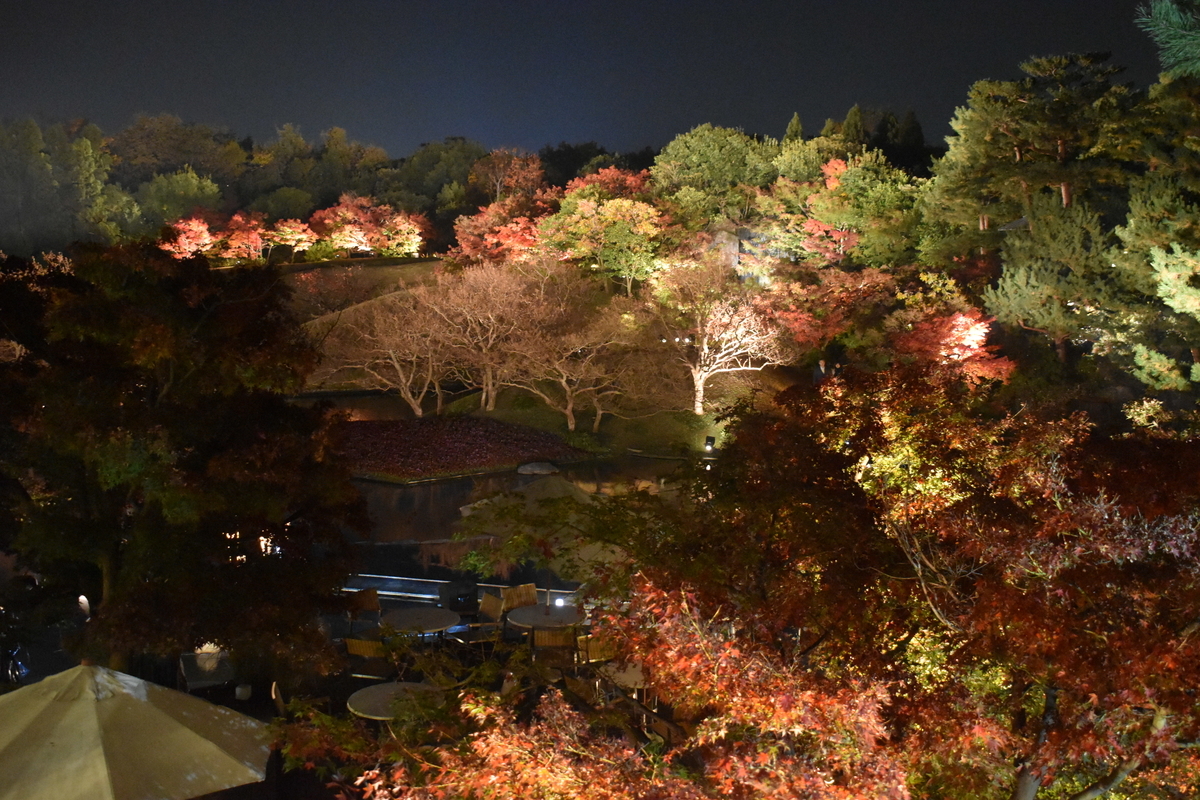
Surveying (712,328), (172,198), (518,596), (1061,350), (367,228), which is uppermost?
(172,198)

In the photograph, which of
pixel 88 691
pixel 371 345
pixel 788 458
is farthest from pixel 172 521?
pixel 371 345

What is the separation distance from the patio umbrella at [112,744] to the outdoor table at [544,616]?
12.9 ft

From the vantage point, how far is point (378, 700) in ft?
22.0

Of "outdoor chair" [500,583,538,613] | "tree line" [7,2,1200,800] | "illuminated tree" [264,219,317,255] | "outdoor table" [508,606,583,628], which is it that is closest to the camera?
"tree line" [7,2,1200,800]

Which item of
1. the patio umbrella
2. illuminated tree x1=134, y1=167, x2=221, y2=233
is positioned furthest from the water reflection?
illuminated tree x1=134, y1=167, x2=221, y2=233

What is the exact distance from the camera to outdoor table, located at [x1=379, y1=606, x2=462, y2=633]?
28.0 feet

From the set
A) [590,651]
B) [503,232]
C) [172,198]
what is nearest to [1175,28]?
[590,651]

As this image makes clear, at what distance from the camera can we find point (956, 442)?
5406 mm

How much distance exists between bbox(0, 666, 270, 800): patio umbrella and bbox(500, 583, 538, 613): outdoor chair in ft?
14.4

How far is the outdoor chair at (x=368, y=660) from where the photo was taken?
7910 mm

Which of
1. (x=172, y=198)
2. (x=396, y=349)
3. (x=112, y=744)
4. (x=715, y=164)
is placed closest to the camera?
(x=112, y=744)

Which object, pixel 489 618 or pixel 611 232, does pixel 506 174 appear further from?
pixel 489 618

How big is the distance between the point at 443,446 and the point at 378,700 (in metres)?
15.1

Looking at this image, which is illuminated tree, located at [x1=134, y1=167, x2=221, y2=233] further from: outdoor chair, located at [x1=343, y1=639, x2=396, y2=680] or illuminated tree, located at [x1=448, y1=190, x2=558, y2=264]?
outdoor chair, located at [x1=343, y1=639, x2=396, y2=680]
